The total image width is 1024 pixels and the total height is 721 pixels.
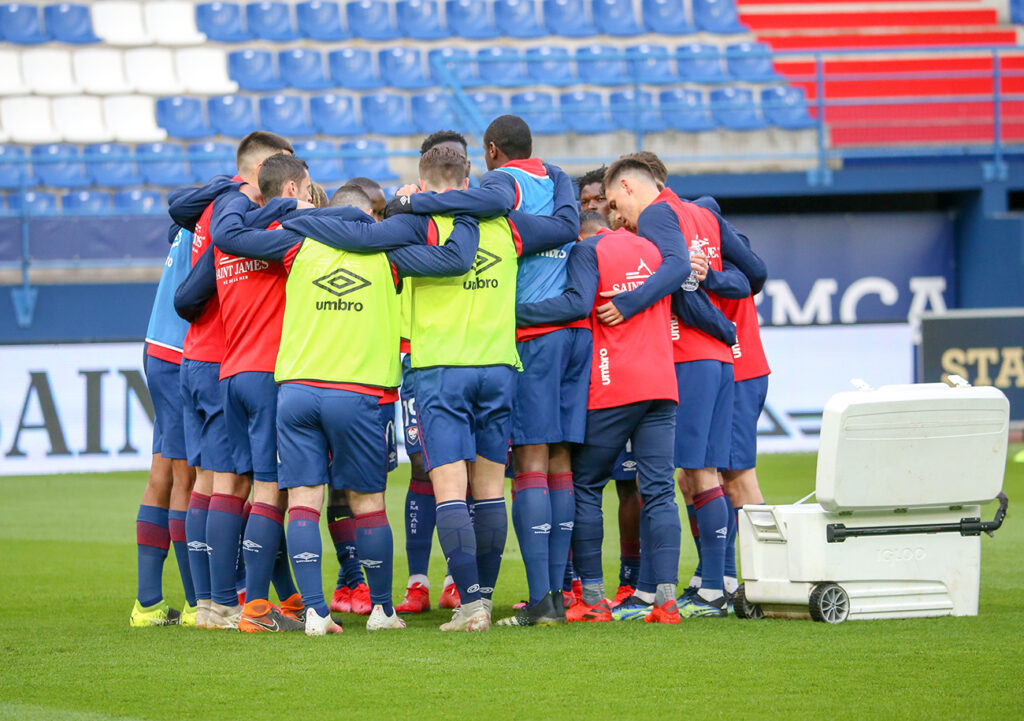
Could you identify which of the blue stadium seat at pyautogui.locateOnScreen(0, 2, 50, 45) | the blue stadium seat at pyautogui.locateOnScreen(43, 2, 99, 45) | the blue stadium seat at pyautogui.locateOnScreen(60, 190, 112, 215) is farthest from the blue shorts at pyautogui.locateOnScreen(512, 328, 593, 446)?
the blue stadium seat at pyautogui.locateOnScreen(0, 2, 50, 45)

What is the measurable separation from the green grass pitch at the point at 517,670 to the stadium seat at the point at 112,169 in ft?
35.6

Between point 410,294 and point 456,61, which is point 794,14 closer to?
point 456,61

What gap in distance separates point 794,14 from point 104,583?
1572cm

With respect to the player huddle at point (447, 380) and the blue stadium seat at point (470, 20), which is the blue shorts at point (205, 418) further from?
the blue stadium seat at point (470, 20)

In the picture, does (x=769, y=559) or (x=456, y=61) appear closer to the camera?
(x=769, y=559)

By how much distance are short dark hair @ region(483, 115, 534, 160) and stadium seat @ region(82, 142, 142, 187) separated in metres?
11.5

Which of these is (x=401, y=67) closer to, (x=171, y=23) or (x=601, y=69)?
(x=601, y=69)

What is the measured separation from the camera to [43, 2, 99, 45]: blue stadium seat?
18.1 meters

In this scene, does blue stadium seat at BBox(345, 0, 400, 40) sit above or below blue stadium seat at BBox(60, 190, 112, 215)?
above

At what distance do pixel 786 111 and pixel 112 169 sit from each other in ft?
29.2

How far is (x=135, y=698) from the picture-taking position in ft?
13.3

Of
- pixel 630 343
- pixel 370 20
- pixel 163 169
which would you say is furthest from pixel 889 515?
pixel 370 20

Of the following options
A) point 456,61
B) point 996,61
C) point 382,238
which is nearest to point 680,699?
point 382,238

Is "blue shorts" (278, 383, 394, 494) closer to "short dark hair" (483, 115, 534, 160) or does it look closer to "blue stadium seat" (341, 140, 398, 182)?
"short dark hair" (483, 115, 534, 160)
